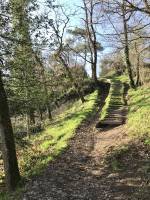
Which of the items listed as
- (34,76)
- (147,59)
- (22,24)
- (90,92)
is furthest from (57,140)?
(90,92)

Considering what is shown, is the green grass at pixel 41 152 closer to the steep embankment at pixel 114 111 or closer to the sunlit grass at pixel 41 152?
the sunlit grass at pixel 41 152

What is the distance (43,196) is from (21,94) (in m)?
7.63

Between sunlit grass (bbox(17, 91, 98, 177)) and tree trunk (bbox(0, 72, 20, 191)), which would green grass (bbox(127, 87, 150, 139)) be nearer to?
sunlit grass (bbox(17, 91, 98, 177))

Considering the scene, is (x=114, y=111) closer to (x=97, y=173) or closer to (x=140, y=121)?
(x=140, y=121)

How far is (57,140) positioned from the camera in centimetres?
2555

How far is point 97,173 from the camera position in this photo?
55.7ft

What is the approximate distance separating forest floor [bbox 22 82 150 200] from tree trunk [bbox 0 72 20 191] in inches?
26.2

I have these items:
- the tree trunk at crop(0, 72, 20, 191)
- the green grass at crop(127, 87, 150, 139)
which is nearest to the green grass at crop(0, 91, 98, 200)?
the tree trunk at crop(0, 72, 20, 191)

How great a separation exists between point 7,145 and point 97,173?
381 cm

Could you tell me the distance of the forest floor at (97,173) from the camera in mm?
14188

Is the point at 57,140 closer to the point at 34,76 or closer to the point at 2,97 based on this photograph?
the point at 34,76

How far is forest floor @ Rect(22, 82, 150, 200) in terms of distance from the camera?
14.2 metres

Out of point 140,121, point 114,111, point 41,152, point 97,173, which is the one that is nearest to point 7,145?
point 97,173

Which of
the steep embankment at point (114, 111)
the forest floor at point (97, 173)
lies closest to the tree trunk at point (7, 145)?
the forest floor at point (97, 173)
